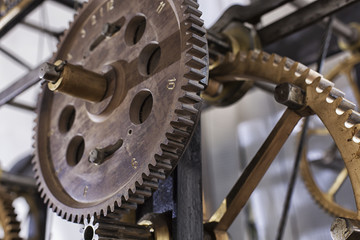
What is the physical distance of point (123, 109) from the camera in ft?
3.31

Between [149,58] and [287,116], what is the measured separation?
1.10ft

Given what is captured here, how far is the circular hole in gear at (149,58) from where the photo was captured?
993 mm

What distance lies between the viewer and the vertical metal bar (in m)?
0.97

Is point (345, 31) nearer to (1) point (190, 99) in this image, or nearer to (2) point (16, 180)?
(1) point (190, 99)

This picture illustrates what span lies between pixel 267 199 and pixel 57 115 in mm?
1717

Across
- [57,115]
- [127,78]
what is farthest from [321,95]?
[57,115]

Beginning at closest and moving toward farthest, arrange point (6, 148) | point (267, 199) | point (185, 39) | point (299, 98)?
1. point (185, 39)
2. point (299, 98)
3. point (267, 199)
4. point (6, 148)

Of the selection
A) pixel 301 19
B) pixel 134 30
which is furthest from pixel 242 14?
pixel 134 30

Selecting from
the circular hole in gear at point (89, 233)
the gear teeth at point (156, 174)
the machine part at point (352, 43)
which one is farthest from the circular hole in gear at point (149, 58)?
the machine part at point (352, 43)

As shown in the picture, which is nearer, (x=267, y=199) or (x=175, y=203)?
(x=175, y=203)

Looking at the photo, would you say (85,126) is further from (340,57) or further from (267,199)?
(340,57)

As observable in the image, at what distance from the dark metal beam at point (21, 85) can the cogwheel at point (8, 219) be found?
1.69 ft

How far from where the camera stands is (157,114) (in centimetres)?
90

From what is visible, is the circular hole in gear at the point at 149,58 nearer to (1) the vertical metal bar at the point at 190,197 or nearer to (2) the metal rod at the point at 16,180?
(1) the vertical metal bar at the point at 190,197
